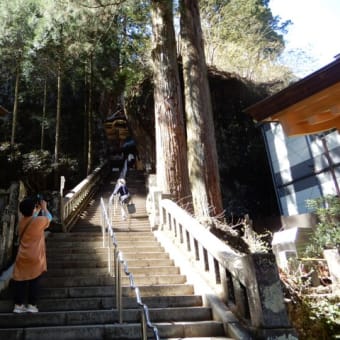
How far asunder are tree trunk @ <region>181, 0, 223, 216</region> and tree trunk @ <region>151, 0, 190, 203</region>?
1.28 feet

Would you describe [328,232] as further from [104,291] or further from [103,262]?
[104,291]

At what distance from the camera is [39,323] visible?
14.1 feet

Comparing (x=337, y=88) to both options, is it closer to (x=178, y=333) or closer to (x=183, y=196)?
(x=178, y=333)

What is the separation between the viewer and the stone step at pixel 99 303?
4.82 m

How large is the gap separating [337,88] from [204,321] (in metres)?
3.19

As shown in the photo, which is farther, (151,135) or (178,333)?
(151,135)

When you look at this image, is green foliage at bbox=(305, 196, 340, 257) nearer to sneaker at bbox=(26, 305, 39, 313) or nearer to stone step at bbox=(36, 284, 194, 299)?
stone step at bbox=(36, 284, 194, 299)

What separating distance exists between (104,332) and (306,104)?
130 inches

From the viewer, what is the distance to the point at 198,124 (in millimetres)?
8258

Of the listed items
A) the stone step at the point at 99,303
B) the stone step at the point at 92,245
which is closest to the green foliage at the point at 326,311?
the stone step at the point at 99,303

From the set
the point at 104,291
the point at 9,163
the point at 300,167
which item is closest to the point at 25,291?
the point at 104,291

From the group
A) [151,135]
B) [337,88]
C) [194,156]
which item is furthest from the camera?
[151,135]

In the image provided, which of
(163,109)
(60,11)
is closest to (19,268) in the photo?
(163,109)

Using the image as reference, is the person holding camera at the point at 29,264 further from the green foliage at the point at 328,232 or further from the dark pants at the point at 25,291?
the green foliage at the point at 328,232
